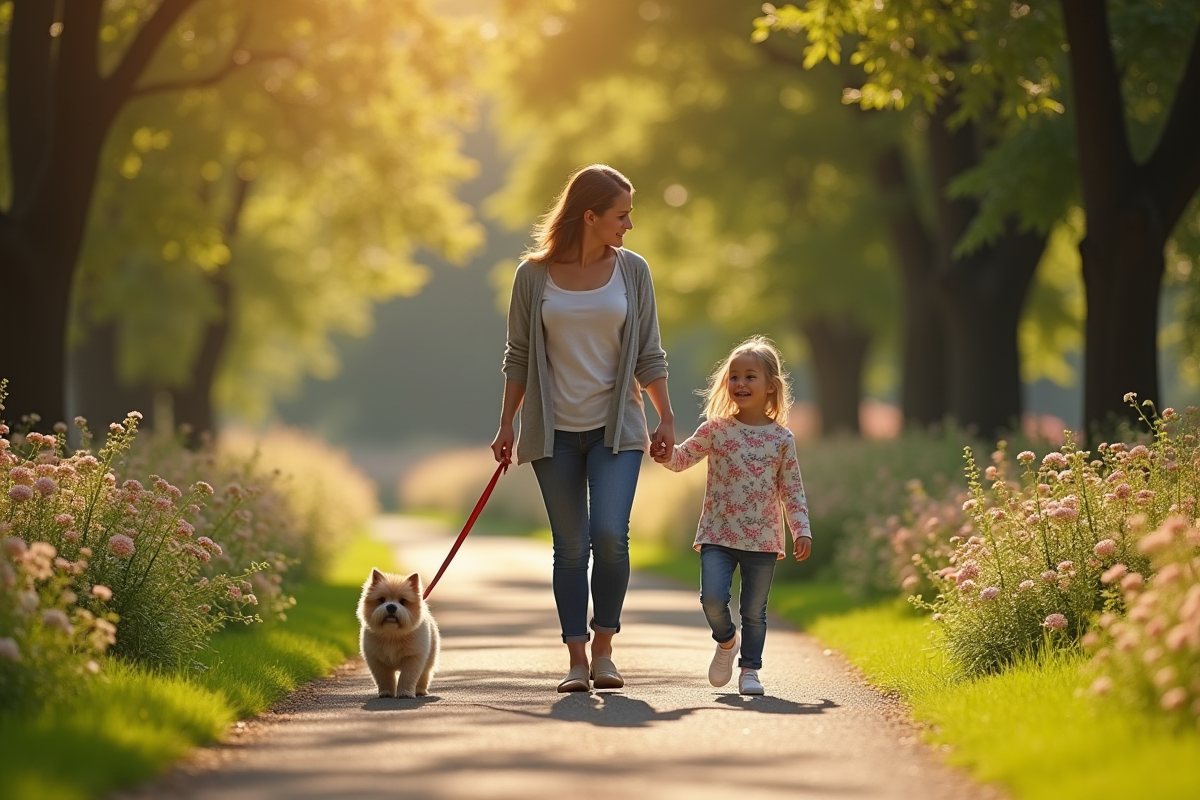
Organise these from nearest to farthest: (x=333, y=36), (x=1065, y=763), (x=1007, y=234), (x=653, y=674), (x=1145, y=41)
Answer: (x=1065, y=763) → (x=653, y=674) → (x=1145, y=41) → (x=333, y=36) → (x=1007, y=234)

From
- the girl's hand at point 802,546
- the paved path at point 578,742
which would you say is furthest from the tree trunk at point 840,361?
the girl's hand at point 802,546

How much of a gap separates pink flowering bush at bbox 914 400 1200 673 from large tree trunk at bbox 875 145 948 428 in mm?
15406

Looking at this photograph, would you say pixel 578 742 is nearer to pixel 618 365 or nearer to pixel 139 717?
pixel 139 717

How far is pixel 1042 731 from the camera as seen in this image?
258 inches

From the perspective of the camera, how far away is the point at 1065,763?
596 centimetres

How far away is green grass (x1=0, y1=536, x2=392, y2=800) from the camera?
18.6 ft

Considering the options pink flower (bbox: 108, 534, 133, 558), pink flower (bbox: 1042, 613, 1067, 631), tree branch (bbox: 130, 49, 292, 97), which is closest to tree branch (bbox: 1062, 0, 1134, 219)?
pink flower (bbox: 1042, 613, 1067, 631)

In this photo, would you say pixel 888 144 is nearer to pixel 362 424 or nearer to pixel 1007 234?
pixel 1007 234

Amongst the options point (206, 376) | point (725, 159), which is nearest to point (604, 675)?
point (725, 159)

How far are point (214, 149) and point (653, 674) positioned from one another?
13.5m

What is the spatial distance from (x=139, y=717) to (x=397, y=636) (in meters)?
1.95

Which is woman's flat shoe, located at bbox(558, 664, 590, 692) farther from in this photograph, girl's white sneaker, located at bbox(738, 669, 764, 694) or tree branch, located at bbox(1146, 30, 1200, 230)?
tree branch, located at bbox(1146, 30, 1200, 230)

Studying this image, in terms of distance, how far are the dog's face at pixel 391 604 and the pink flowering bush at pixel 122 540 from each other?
802mm

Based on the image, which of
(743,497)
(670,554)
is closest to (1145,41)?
(743,497)
